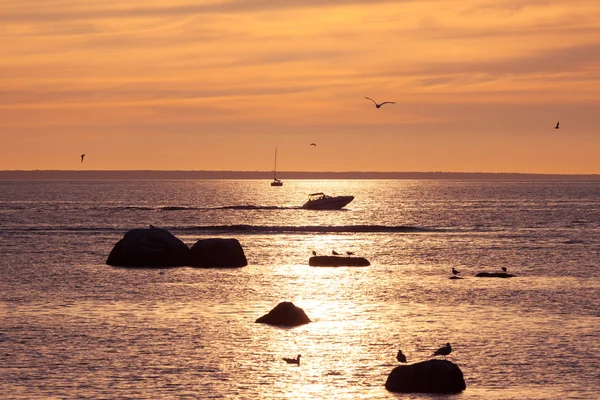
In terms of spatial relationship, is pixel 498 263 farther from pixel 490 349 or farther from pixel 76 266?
pixel 490 349

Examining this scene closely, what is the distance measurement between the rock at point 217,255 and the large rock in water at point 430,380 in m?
40.7

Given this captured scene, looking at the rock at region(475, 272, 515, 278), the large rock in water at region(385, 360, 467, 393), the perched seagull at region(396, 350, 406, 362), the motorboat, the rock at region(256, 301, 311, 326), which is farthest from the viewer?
the motorboat

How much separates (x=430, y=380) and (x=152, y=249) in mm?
40695

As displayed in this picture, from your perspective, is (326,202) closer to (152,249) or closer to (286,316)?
(152,249)

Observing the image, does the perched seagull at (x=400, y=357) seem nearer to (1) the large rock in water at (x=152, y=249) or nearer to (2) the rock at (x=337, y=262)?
(1) the large rock in water at (x=152, y=249)

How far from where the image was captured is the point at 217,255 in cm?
7100

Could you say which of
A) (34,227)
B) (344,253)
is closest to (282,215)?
(34,227)

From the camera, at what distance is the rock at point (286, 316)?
43.2 m

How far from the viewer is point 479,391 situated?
3116 cm

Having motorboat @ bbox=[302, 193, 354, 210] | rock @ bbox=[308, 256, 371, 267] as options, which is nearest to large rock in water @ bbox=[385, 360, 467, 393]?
rock @ bbox=[308, 256, 371, 267]

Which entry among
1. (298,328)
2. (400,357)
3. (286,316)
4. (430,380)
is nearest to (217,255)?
(286,316)

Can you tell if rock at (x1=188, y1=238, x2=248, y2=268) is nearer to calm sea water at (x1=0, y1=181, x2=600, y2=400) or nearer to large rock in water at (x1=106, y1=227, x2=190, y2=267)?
large rock in water at (x1=106, y1=227, x2=190, y2=267)

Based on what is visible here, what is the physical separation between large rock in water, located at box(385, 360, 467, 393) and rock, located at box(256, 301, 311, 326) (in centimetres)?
1255

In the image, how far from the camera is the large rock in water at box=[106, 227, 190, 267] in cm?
6894
